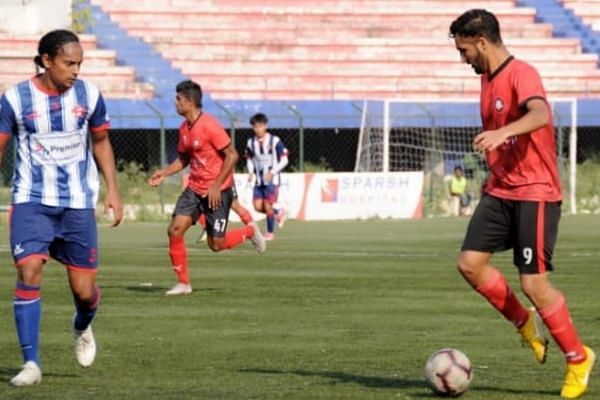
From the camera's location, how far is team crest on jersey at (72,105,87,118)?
9.79m

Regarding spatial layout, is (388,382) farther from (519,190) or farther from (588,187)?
(588,187)

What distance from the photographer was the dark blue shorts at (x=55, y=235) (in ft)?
32.0

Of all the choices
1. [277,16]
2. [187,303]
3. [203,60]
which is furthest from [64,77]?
[277,16]

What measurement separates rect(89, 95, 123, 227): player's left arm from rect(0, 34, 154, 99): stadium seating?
105 feet

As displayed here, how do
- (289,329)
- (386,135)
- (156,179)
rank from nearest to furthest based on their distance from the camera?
(289,329)
(156,179)
(386,135)

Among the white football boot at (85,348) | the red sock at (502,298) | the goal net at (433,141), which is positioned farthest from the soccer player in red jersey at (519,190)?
the goal net at (433,141)

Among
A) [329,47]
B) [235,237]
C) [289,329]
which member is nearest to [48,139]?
[289,329]

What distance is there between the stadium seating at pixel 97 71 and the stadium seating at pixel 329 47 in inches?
74.1

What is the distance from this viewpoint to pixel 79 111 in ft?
32.2

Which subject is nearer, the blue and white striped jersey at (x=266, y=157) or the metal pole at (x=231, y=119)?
the blue and white striped jersey at (x=266, y=157)

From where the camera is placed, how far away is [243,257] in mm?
22922

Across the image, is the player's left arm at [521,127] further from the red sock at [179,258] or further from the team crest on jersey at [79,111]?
the red sock at [179,258]

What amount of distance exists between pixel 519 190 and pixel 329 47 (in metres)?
38.3

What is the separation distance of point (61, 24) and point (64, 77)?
1450 inches
